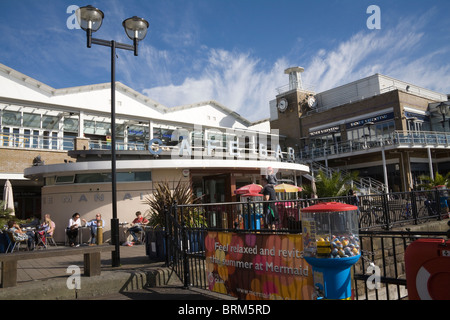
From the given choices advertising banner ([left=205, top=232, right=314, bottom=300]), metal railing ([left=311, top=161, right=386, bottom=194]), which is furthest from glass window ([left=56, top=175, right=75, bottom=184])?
metal railing ([left=311, top=161, right=386, bottom=194])

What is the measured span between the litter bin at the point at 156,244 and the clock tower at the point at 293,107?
35.3 m

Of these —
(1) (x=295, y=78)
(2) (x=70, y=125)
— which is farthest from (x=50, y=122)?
(1) (x=295, y=78)

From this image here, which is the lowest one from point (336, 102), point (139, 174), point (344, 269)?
point (344, 269)

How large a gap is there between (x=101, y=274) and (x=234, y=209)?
2908 mm

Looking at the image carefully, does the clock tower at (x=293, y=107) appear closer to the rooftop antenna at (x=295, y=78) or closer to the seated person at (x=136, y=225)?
the rooftop antenna at (x=295, y=78)

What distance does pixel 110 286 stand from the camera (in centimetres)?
611

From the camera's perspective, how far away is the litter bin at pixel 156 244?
783 cm

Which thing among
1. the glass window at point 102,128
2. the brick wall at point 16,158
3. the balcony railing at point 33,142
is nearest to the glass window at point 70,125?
the glass window at point 102,128

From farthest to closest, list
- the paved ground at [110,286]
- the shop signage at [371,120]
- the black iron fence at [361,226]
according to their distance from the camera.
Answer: the shop signage at [371,120]
the paved ground at [110,286]
the black iron fence at [361,226]

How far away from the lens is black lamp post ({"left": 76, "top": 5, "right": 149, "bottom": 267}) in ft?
24.5

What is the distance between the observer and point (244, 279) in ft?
16.6

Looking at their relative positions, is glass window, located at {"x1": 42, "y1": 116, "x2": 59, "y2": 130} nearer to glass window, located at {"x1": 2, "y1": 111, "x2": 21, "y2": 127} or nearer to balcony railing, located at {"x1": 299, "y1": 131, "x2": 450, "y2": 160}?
glass window, located at {"x1": 2, "y1": 111, "x2": 21, "y2": 127}

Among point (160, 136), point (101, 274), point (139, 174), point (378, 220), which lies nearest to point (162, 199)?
point (101, 274)
